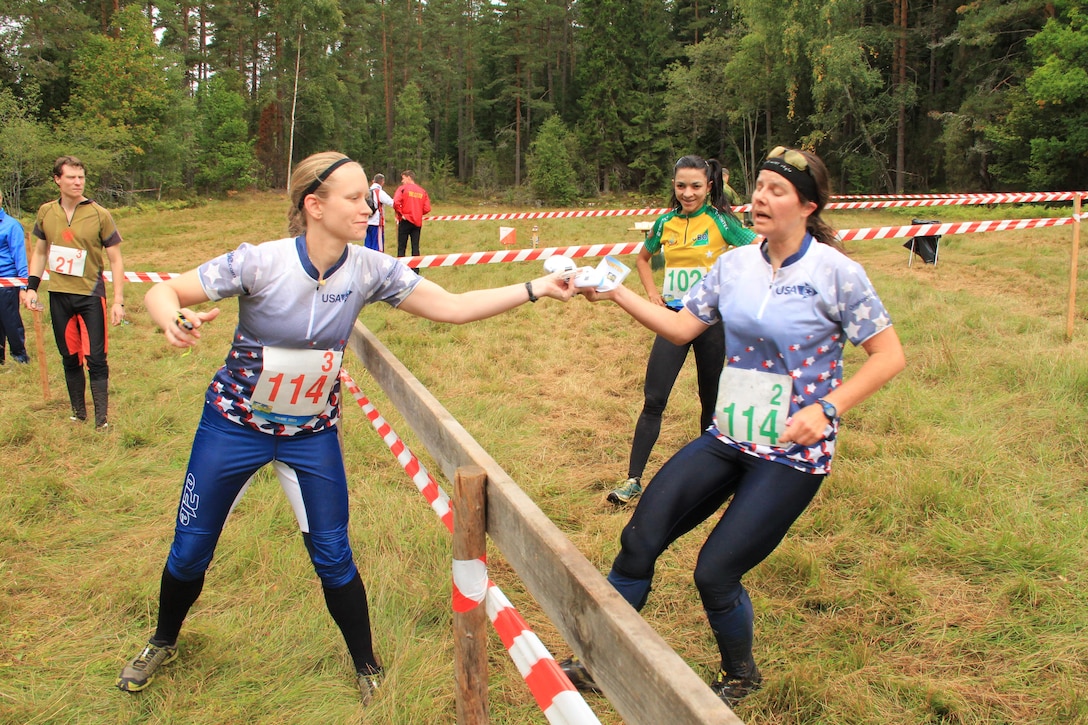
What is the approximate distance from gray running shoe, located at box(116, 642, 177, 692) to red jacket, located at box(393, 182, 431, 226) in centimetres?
1166

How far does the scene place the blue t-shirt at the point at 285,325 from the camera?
2645 mm

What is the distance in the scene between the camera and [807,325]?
8.31ft

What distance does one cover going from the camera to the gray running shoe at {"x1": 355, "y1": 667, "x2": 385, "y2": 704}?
2969 millimetres

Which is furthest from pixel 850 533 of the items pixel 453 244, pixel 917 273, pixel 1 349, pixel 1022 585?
pixel 453 244

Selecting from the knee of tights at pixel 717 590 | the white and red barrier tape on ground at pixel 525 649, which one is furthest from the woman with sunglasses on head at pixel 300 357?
the knee of tights at pixel 717 590

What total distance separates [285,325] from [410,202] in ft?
39.1

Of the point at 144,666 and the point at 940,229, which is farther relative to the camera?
the point at 940,229

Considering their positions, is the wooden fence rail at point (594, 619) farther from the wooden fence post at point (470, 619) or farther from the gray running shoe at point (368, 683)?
the gray running shoe at point (368, 683)

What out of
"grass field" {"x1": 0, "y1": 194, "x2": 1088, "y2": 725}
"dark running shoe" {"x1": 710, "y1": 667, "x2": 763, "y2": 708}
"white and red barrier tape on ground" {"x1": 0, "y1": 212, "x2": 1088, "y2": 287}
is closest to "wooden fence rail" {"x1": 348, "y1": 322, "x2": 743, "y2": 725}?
"grass field" {"x1": 0, "y1": 194, "x2": 1088, "y2": 725}

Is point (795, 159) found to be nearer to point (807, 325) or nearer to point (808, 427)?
point (807, 325)

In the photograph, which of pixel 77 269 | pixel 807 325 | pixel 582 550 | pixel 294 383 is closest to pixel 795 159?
pixel 807 325

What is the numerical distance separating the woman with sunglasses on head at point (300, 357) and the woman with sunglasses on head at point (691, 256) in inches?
69.2

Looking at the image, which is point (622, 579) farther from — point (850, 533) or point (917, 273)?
point (917, 273)

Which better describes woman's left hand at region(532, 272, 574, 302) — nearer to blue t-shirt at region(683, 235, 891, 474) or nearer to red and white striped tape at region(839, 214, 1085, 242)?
blue t-shirt at region(683, 235, 891, 474)
